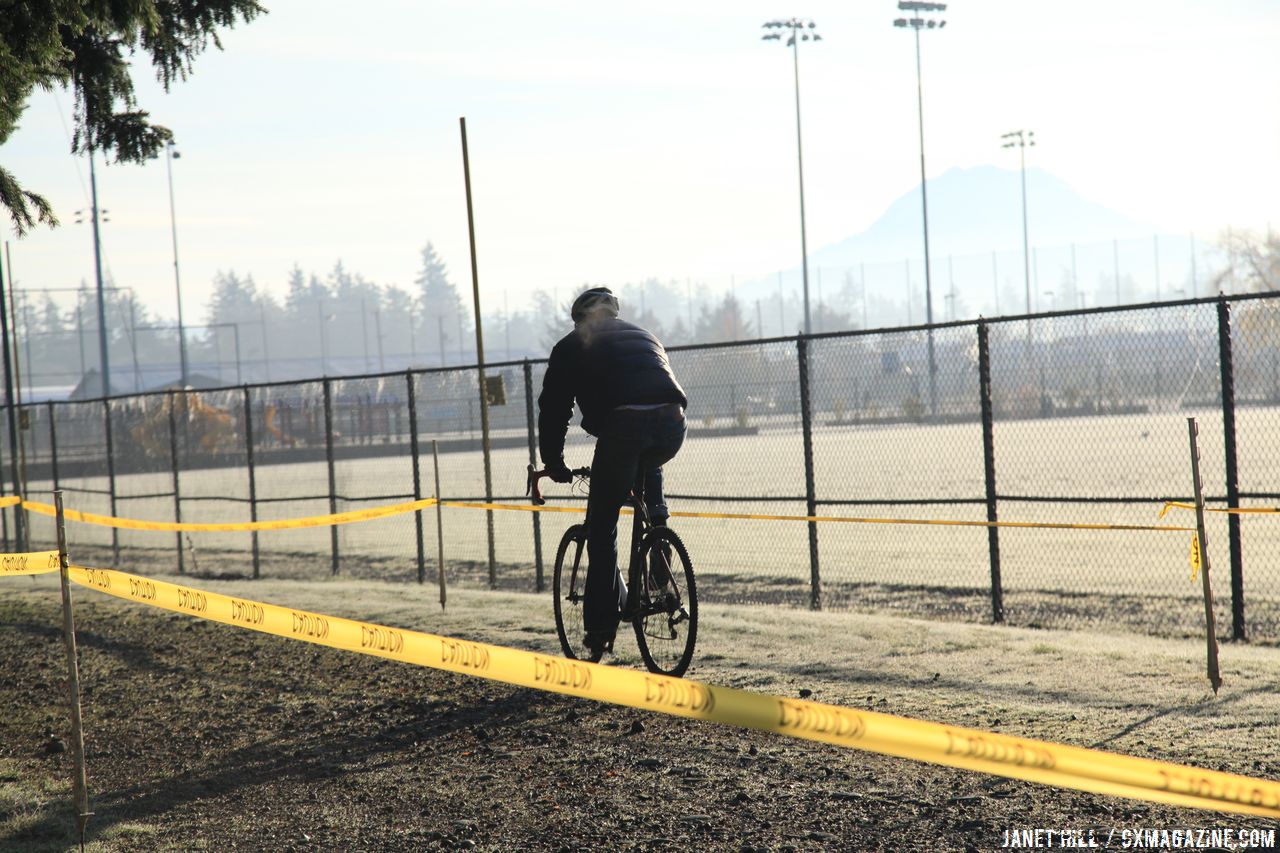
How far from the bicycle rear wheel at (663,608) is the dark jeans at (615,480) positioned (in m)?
0.15

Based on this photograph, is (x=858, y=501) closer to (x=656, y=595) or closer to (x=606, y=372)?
(x=656, y=595)

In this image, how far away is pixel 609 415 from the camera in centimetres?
708

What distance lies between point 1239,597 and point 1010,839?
5418mm

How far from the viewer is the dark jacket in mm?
7137

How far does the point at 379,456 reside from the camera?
150 ft

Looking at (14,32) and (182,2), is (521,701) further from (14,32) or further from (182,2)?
(182,2)

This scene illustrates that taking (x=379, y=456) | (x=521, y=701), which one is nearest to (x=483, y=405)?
(x=521, y=701)

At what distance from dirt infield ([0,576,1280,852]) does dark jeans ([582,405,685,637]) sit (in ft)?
2.05

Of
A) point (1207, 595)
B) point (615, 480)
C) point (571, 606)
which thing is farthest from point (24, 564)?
point (1207, 595)

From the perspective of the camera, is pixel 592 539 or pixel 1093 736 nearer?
pixel 1093 736

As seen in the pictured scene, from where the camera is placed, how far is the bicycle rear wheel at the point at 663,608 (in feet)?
23.8

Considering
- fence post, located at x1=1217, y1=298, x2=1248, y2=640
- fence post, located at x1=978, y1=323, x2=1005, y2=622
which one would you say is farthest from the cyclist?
fence post, located at x1=1217, y1=298, x2=1248, y2=640

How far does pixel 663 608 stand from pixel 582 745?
1.04 meters

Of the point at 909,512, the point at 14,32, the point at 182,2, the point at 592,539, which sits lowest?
the point at 909,512
